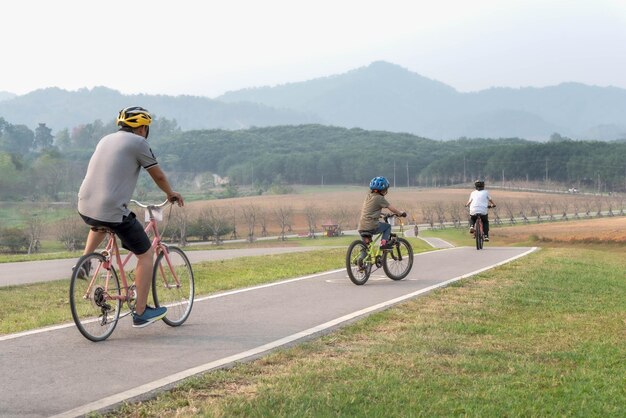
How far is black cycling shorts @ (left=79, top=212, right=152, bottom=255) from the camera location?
780cm

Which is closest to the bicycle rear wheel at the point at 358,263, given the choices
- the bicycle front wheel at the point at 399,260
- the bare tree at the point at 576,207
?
the bicycle front wheel at the point at 399,260

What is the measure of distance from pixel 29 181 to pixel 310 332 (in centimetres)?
15166

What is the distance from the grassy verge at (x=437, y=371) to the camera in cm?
538

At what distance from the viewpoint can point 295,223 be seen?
359 feet

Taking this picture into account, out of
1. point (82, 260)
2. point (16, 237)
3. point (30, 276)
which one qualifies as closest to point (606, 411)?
point (82, 260)

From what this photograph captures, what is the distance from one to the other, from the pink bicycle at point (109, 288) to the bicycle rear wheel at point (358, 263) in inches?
206

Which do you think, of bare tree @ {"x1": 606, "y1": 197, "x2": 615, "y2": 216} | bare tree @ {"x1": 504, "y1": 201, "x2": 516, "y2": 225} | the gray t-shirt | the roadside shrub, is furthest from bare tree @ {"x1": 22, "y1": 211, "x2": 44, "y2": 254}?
bare tree @ {"x1": 606, "y1": 197, "x2": 615, "y2": 216}

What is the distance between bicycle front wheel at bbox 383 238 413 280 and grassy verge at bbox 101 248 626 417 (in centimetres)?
383

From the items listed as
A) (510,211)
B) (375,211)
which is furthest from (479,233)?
(510,211)

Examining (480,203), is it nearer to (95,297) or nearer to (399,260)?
(399,260)

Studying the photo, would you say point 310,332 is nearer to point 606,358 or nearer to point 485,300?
point 606,358

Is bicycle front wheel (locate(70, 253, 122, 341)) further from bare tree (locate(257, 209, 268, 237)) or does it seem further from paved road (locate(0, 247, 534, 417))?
bare tree (locate(257, 209, 268, 237))

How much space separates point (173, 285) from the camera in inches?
353

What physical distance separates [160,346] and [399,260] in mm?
7670
